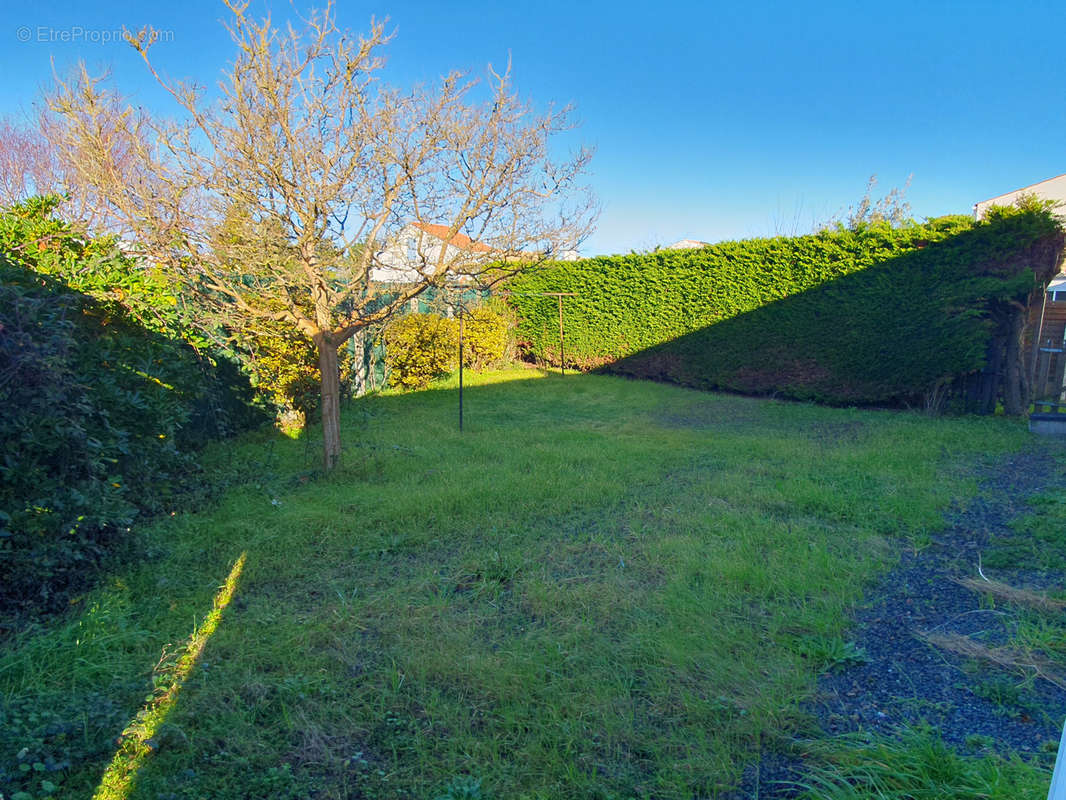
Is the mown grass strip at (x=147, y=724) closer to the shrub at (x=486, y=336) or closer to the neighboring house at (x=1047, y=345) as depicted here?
the shrub at (x=486, y=336)

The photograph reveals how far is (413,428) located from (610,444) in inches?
103

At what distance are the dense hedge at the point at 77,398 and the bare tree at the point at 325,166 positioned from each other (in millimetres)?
561

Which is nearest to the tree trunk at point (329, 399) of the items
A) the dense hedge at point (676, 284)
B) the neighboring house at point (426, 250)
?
the neighboring house at point (426, 250)

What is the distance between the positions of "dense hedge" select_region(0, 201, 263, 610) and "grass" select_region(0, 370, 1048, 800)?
306mm

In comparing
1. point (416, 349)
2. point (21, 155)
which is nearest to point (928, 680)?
point (416, 349)

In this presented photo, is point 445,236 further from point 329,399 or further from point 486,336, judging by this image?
point 486,336

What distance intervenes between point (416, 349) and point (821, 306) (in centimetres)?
723

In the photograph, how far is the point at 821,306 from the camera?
9.63 m

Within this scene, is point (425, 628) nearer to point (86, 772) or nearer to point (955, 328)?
point (86, 772)

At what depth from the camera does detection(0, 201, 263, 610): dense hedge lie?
2529 millimetres

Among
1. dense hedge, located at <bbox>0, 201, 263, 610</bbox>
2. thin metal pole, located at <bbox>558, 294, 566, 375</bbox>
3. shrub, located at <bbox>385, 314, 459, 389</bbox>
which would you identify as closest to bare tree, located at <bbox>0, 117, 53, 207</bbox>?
shrub, located at <bbox>385, 314, 459, 389</bbox>

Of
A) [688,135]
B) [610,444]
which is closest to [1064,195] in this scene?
[688,135]

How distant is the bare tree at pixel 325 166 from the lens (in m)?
4.08

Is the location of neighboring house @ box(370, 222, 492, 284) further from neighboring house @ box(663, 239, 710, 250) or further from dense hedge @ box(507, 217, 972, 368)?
neighboring house @ box(663, 239, 710, 250)
